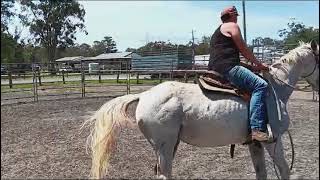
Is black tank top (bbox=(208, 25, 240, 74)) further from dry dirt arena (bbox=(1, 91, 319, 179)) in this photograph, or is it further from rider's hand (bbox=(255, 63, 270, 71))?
dry dirt arena (bbox=(1, 91, 319, 179))

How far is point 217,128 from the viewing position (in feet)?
14.9

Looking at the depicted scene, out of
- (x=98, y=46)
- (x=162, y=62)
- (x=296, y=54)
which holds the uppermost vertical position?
(x=98, y=46)

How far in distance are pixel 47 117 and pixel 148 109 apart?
7673 mm

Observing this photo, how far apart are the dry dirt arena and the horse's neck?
43.7 inches

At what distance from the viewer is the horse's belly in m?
4.50

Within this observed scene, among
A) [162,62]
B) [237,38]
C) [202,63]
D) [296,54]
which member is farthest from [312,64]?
[162,62]

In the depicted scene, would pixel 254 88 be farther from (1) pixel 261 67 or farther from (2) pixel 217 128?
(2) pixel 217 128

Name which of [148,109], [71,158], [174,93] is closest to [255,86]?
[174,93]

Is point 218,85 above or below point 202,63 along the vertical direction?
above

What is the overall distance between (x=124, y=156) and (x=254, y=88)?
8.83ft

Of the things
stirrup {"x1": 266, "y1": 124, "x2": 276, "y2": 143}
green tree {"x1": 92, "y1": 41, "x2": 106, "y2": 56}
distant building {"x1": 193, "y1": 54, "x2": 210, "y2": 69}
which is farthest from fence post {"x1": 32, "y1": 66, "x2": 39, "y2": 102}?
green tree {"x1": 92, "y1": 41, "x2": 106, "y2": 56}

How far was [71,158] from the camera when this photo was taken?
Answer: 6.42 meters

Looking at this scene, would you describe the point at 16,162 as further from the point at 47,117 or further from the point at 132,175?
the point at 47,117

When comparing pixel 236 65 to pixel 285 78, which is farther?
pixel 285 78
